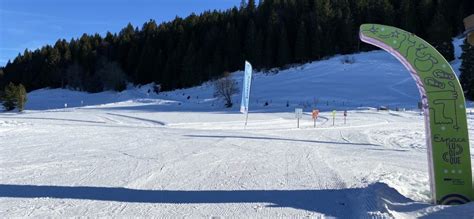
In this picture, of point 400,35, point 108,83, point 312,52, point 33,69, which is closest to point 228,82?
point 312,52

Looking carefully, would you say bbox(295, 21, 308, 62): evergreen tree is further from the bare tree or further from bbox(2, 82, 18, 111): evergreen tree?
bbox(2, 82, 18, 111): evergreen tree

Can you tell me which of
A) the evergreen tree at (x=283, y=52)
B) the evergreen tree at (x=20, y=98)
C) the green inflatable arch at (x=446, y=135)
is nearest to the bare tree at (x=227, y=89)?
the evergreen tree at (x=20, y=98)

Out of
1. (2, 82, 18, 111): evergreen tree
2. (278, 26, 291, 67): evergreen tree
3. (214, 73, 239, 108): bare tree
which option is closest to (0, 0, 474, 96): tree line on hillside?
(278, 26, 291, 67): evergreen tree

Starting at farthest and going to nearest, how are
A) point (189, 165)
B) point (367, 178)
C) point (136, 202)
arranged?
point (189, 165) < point (367, 178) < point (136, 202)

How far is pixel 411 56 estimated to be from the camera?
750 centimetres

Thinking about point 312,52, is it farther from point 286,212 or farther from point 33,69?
Answer: point 286,212

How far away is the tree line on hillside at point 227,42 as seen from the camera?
8912cm

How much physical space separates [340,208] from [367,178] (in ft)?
9.81

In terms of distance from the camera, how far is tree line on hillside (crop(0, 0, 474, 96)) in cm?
8912

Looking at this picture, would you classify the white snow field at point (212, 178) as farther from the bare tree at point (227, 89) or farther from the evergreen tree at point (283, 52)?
the evergreen tree at point (283, 52)

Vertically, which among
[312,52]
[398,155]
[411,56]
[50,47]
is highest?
[50,47]

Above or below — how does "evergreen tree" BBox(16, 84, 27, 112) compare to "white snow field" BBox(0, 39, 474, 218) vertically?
above

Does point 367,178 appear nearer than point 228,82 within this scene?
Yes

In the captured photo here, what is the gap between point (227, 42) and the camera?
102 m
